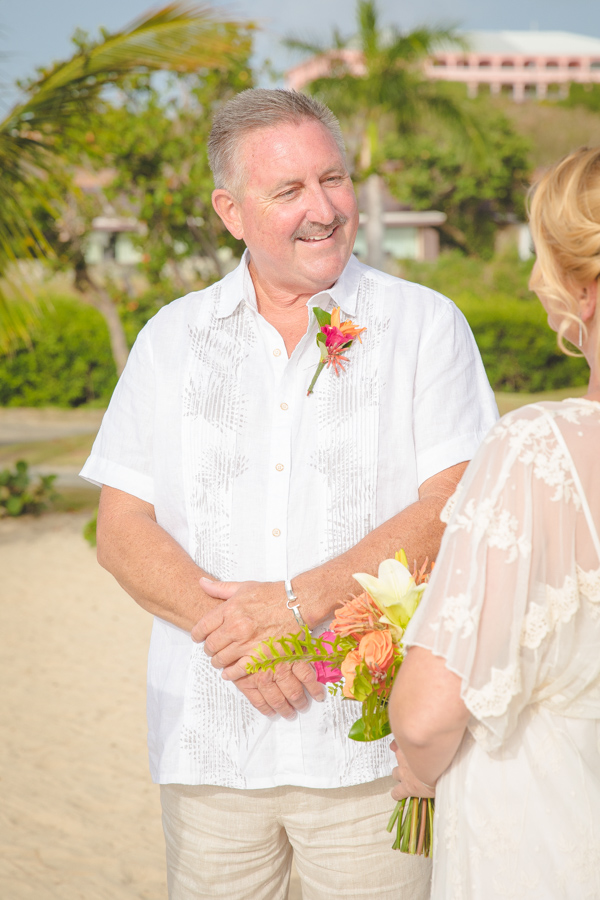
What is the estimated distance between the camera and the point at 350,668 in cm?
171

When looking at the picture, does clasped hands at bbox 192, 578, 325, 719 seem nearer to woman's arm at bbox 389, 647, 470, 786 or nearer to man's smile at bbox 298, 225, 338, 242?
woman's arm at bbox 389, 647, 470, 786

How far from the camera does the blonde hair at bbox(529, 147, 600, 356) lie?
1.43 metres

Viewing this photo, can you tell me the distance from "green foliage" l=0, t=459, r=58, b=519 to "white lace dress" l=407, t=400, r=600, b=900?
30.2 feet

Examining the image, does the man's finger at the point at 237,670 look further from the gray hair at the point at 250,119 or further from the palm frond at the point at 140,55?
the palm frond at the point at 140,55

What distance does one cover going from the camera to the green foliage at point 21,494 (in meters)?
10.2

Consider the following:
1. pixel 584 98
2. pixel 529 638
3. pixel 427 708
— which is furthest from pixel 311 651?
pixel 584 98

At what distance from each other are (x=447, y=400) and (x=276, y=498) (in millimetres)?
486

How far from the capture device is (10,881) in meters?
3.83

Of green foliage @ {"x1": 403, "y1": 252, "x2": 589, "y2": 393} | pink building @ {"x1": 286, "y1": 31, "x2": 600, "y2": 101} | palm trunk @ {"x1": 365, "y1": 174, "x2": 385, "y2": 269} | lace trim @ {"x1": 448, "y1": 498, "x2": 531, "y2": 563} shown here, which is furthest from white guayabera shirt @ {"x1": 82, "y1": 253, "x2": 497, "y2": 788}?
pink building @ {"x1": 286, "y1": 31, "x2": 600, "y2": 101}

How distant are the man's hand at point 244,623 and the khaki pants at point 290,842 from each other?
37cm

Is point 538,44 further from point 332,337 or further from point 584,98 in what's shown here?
point 332,337

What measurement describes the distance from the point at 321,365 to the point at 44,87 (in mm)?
5722

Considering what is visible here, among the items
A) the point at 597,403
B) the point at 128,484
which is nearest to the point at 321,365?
the point at 128,484

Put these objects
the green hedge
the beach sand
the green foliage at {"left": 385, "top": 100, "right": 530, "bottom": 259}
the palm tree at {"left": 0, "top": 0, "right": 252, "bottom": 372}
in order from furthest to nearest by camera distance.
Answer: the green foliage at {"left": 385, "top": 100, "right": 530, "bottom": 259} → the green hedge → the palm tree at {"left": 0, "top": 0, "right": 252, "bottom": 372} → the beach sand
